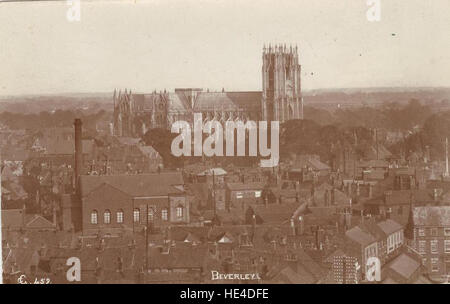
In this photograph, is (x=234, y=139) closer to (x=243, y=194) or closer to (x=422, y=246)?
(x=243, y=194)

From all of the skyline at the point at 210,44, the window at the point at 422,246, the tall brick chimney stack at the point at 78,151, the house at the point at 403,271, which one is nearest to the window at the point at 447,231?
the window at the point at 422,246

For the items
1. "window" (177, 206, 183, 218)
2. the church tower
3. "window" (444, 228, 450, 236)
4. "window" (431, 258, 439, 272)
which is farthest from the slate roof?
"window" (431, 258, 439, 272)

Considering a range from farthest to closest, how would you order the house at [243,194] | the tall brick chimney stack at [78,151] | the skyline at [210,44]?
the tall brick chimney stack at [78,151] < the house at [243,194] < the skyline at [210,44]

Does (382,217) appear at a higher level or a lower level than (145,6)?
lower

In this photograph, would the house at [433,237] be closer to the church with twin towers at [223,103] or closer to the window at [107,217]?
the church with twin towers at [223,103]
